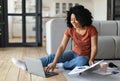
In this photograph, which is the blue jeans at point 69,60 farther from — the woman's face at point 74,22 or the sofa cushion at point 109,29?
the sofa cushion at point 109,29

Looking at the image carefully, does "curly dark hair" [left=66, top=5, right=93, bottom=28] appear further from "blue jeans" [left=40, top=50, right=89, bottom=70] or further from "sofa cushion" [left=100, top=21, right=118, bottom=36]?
"sofa cushion" [left=100, top=21, right=118, bottom=36]

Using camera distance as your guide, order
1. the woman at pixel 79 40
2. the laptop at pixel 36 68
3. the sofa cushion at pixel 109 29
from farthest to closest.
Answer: the sofa cushion at pixel 109 29 < the woman at pixel 79 40 < the laptop at pixel 36 68

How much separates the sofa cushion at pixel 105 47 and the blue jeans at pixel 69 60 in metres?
0.86

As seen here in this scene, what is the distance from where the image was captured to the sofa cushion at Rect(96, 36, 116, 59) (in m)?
3.68

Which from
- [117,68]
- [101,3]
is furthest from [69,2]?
[117,68]

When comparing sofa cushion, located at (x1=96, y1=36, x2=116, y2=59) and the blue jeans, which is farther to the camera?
sofa cushion, located at (x1=96, y1=36, x2=116, y2=59)

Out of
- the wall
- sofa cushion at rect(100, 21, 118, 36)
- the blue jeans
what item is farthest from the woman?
the wall

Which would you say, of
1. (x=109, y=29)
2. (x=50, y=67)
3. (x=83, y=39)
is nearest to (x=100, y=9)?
(x=109, y=29)

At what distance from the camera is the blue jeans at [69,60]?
2727mm

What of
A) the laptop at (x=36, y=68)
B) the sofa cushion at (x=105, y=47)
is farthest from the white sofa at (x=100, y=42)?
the laptop at (x=36, y=68)

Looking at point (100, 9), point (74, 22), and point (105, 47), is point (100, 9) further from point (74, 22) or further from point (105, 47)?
point (74, 22)

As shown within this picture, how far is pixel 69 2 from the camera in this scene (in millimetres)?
8336

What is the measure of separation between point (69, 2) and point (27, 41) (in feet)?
8.75

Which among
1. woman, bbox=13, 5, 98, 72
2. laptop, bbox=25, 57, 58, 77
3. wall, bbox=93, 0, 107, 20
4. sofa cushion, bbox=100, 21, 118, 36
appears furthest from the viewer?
wall, bbox=93, 0, 107, 20
